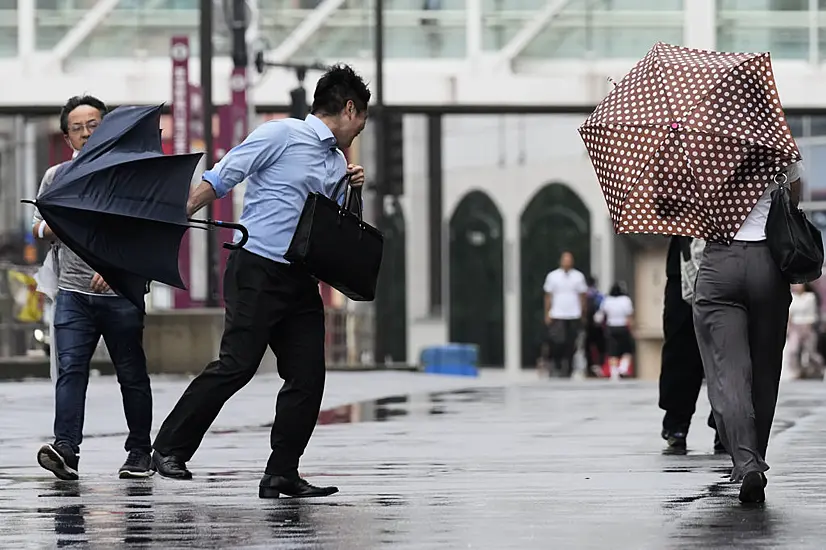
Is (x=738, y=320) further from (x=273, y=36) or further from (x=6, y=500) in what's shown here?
(x=273, y=36)

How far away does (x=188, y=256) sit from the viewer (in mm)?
26344

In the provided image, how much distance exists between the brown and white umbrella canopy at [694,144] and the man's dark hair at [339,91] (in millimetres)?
1226

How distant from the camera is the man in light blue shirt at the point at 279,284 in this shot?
8789mm

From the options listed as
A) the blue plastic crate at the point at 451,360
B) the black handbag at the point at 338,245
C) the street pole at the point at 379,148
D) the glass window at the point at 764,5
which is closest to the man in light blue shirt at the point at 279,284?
the black handbag at the point at 338,245

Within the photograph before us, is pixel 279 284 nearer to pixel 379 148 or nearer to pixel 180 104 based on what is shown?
pixel 180 104

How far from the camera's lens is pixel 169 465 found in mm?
9039

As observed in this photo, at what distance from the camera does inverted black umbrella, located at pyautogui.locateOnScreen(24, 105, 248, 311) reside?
894cm

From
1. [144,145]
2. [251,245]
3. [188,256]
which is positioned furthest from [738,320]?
[188,256]

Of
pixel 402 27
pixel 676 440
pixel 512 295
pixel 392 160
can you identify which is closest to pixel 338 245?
pixel 676 440

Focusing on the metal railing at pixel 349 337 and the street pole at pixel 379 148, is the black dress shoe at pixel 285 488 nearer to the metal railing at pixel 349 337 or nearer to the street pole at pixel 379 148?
the metal railing at pixel 349 337

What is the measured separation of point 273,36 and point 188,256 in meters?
10.8

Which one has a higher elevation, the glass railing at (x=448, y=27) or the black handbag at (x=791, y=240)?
the glass railing at (x=448, y=27)

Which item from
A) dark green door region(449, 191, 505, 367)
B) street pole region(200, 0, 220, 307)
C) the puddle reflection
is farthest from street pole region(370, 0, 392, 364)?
dark green door region(449, 191, 505, 367)

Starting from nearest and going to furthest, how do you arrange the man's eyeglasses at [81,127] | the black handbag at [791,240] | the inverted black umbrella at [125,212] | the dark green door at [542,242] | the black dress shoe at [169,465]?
the black handbag at [791,240]
the inverted black umbrella at [125,212]
the black dress shoe at [169,465]
the man's eyeglasses at [81,127]
the dark green door at [542,242]
